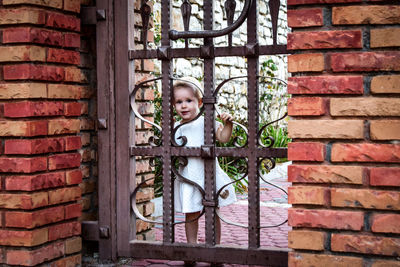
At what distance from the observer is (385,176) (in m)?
2.41

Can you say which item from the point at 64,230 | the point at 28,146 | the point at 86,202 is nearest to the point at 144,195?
the point at 86,202

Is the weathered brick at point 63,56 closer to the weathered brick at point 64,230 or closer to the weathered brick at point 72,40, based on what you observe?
the weathered brick at point 72,40

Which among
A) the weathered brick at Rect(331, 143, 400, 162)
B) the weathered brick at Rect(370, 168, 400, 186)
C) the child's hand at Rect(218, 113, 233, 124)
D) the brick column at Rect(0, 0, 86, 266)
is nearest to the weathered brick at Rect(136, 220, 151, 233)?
the brick column at Rect(0, 0, 86, 266)

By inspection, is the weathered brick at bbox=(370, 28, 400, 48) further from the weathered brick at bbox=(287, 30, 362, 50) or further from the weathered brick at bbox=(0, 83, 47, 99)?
the weathered brick at bbox=(0, 83, 47, 99)

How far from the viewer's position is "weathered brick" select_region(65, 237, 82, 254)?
3.27 m

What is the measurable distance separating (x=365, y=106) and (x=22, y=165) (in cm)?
167

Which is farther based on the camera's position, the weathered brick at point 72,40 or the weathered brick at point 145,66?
the weathered brick at point 145,66

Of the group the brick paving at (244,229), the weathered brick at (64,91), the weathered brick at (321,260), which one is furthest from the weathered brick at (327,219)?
the weathered brick at (64,91)

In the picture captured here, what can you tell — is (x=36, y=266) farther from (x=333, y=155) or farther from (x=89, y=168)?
(x=333, y=155)

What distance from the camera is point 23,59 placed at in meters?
2.95

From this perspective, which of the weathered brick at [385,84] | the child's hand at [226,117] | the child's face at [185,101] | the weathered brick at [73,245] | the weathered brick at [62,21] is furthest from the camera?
the child's face at [185,101]

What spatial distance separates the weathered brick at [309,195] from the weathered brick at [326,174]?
3 centimetres

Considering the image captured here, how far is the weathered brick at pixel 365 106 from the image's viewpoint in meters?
2.40

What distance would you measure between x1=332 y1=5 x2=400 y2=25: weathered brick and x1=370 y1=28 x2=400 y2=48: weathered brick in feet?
0.12
